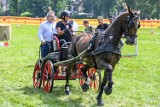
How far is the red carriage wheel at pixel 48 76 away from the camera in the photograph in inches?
379

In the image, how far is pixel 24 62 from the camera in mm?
16031

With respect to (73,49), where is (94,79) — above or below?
→ below

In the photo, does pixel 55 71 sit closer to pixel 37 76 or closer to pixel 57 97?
pixel 37 76

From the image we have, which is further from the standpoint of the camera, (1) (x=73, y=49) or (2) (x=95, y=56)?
(1) (x=73, y=49)

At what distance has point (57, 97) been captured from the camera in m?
9.41

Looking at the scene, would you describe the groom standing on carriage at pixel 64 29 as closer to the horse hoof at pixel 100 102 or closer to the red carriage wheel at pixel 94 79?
the red carriage wheel at pixel 94 79

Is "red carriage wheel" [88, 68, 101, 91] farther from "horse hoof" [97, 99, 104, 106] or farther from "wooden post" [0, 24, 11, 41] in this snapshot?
"wooden post" [0, 24, 11, 41]

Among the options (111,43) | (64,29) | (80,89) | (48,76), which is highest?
(64,29)

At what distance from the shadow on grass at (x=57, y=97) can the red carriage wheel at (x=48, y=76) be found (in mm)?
152

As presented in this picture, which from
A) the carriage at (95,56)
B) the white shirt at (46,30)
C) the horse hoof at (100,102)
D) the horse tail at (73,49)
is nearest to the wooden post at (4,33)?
the white shirt at (46,30)

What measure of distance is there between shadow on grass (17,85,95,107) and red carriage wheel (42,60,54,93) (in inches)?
6.0

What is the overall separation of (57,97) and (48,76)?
0.69 meters

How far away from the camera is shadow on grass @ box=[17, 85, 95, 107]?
8.68m

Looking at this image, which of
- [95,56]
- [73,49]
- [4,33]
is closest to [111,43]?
[95,56]
